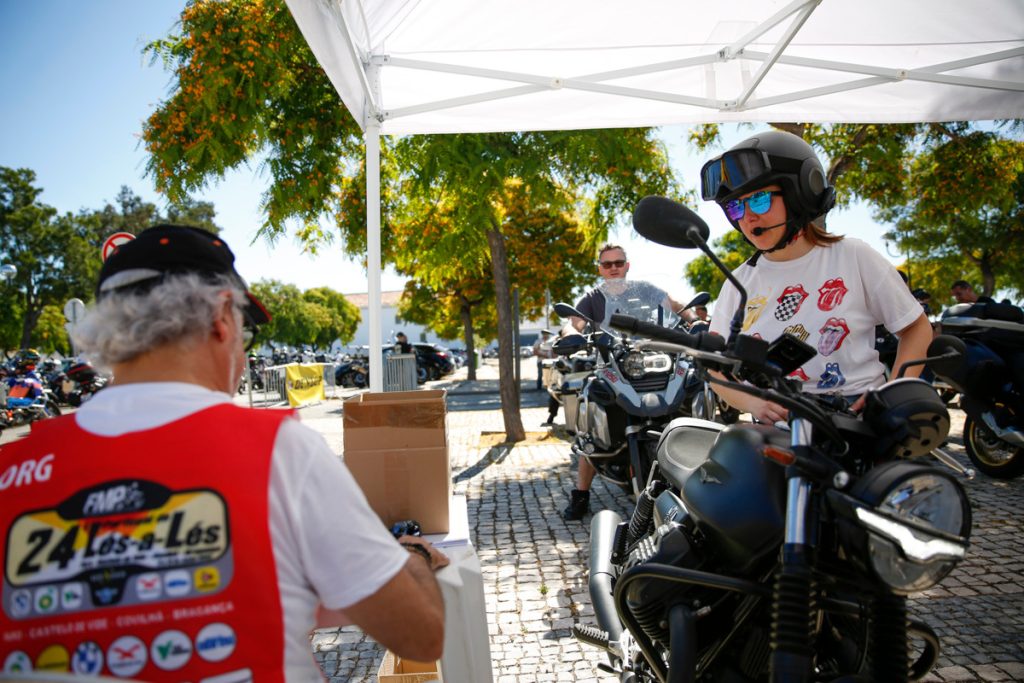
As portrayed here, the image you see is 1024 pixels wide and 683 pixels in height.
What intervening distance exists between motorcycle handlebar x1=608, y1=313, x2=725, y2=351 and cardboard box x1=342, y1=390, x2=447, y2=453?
1.26 metres

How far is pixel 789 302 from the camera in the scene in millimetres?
2264

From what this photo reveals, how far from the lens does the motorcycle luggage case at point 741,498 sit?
4.96 feet

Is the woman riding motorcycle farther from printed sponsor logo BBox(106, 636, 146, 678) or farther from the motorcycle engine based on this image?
printed sponsor logo BBox(106, 636, 146, 678)

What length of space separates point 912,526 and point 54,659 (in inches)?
56.8

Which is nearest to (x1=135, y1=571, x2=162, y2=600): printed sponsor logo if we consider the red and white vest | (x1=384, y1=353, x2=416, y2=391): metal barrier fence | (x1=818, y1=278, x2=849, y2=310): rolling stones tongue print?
the red and white vest

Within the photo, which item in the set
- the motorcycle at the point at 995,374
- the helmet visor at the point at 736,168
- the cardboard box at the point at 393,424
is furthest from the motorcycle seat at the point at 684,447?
the motorcycle at the point at 995,374

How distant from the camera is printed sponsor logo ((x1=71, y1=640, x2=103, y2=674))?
106 centimetres

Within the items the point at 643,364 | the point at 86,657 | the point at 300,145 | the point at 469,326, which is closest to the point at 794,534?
the point at 86,657

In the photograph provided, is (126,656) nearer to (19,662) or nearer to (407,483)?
(19,662)

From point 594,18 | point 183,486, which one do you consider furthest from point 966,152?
point 183,486

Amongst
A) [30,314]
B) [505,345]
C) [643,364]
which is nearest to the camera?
[643,364]

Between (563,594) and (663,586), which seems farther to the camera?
(563,594)

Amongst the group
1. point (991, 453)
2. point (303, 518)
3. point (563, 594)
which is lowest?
point (563, 594)

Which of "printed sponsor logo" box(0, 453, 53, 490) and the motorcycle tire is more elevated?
"printed sponsor logo" box(0, 453, 53, 490)
